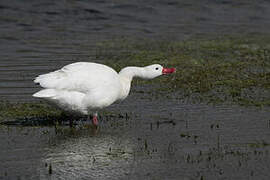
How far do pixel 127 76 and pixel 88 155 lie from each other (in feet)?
9.15

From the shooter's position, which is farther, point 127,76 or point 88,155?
point 127,76

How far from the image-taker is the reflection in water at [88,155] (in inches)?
310

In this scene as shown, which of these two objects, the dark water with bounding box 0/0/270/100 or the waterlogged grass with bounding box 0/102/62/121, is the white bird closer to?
the waterlogged grass with bounding box 0/102/62/121

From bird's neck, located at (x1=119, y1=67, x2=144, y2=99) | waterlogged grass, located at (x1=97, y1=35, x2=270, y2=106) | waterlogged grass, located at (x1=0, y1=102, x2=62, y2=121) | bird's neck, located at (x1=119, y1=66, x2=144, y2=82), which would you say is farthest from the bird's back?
waterlogged grass, located at (x1=97, y1=35, x2=270, y2=106)

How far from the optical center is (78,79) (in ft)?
34.0

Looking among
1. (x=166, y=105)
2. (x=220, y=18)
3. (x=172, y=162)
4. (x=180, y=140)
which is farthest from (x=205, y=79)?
(x=220, y=18)

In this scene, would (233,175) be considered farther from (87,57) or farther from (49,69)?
(87,57)

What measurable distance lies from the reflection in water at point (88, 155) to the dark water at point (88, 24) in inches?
163

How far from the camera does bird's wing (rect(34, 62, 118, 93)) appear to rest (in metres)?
10.3

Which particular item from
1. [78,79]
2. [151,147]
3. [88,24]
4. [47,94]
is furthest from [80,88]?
[88,24]

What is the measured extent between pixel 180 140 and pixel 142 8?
1875cm

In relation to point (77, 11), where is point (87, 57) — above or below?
below

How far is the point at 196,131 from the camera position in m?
9.90

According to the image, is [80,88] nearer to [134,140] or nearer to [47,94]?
[47,94]
